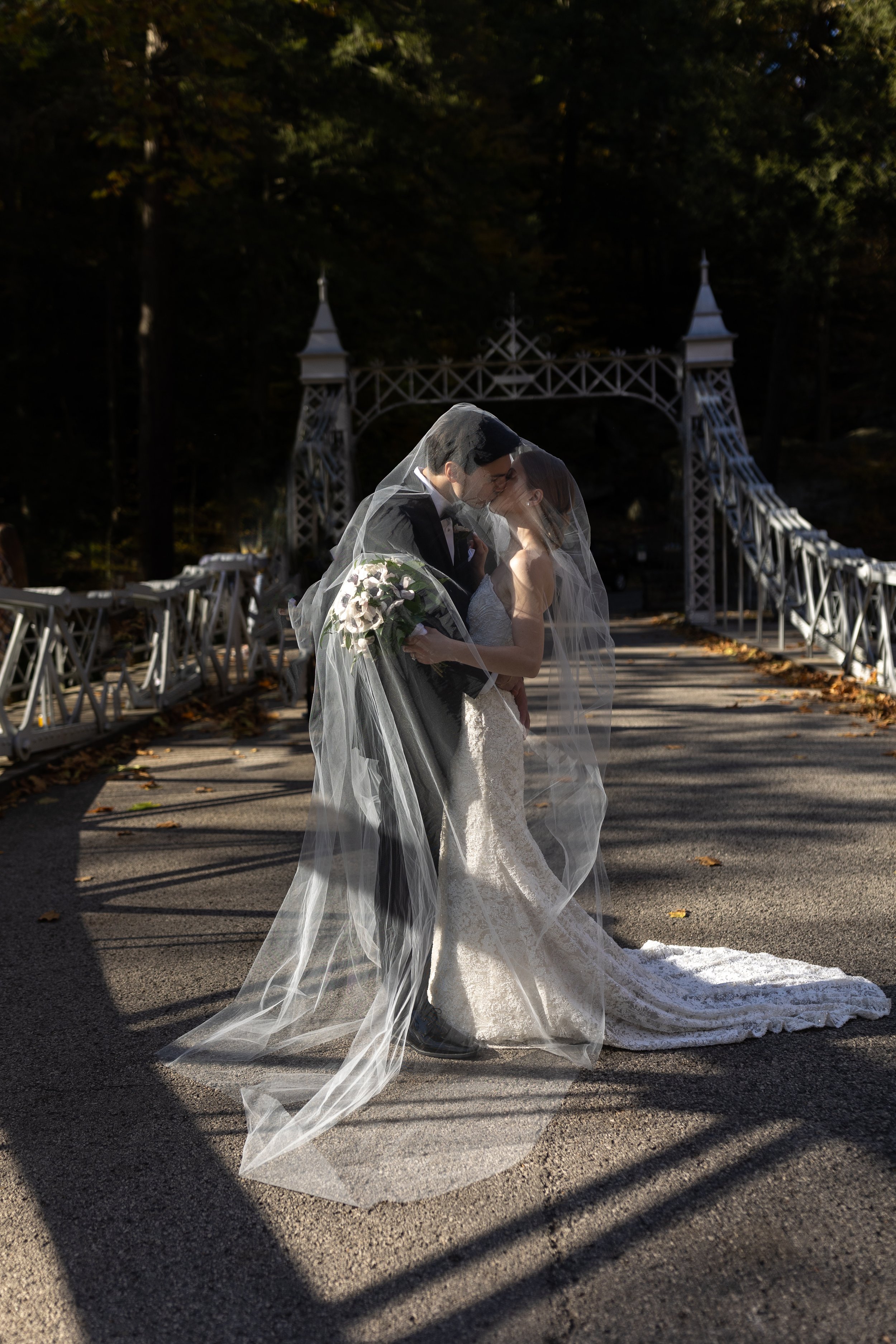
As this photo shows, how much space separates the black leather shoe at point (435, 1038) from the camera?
3430 mm

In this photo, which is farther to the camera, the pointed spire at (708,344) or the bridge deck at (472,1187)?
the pointed spire at (708,344)

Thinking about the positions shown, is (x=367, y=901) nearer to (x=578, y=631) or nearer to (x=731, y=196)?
(x=578, y=631)

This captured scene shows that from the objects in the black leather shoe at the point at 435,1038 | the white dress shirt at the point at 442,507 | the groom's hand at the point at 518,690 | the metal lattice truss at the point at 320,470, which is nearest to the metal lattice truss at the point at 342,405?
the metal lattice truss at the point at 320,470

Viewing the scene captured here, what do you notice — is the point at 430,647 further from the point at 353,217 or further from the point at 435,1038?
the point at 353,217

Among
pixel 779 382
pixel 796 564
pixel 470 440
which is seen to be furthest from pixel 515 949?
pixel 779 382

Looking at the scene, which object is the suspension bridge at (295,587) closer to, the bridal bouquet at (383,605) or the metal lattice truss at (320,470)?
the metal lattice truss at (320,470)

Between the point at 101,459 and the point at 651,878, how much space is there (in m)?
24.7

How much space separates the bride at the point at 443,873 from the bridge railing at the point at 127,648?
458cm

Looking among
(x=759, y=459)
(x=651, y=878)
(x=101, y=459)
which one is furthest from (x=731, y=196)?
(x=651, y=878)

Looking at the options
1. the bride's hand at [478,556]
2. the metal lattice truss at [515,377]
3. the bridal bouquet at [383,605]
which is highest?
the metal lattice truss at [515,377]

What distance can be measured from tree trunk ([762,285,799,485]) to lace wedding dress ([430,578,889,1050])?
2328cm

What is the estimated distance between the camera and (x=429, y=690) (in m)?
3.52

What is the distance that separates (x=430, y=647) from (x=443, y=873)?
27.7 inches

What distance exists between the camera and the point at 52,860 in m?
5.77
